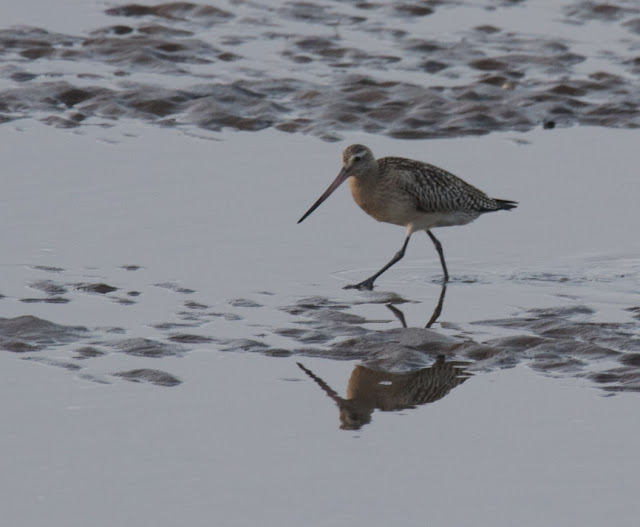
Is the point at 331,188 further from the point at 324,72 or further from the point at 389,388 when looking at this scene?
the point at 324,72

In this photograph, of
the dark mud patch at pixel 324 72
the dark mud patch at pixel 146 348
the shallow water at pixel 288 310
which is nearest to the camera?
the shallow water at pixel 288 310

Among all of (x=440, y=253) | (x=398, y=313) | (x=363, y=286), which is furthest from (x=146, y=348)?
(x=440, y=253)

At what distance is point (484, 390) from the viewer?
26.7 ft

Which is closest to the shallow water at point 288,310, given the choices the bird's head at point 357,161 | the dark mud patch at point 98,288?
the dark mud patch at point 98,288

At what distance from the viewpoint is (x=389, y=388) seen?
820cm

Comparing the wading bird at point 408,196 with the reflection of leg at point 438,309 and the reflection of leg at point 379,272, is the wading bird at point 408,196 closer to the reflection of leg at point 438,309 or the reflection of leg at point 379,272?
the reflection of leg at point 379,272

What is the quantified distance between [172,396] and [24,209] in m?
3.64

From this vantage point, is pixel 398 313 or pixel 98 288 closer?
pixel 98 288

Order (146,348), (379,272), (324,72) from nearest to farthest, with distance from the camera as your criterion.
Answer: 1. (146,348)
2. (379,272)
3. (324,72)

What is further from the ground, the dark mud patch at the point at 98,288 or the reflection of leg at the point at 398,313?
the dark mud patch at the point at 98,288

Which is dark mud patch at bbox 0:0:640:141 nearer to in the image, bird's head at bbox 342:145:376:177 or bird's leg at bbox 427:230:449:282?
bird's head at bbox 342:145:376:177

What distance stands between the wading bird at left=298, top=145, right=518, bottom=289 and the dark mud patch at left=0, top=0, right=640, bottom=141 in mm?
2589

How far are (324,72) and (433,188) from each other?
16.7 feet

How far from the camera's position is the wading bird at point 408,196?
1095cm
